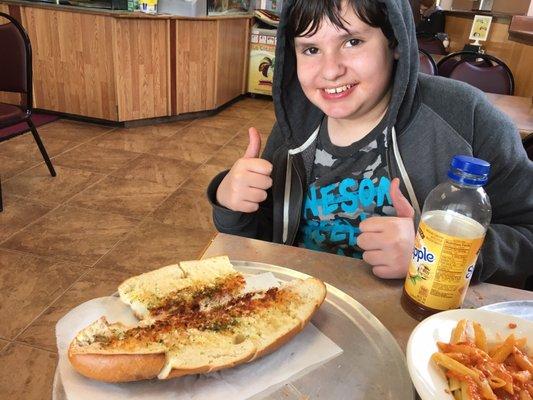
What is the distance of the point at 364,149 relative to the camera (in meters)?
1.25

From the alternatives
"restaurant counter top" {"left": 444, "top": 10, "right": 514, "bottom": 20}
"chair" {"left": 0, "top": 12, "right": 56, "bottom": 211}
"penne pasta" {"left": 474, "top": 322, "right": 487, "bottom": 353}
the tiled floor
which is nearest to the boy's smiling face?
"penne pasta" {"left": 474, "top": 322, "right": 487, "bottom": 353}

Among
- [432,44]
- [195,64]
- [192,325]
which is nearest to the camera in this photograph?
[192,325]

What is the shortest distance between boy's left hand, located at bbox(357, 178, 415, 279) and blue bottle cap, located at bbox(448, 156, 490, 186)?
187 millimetres

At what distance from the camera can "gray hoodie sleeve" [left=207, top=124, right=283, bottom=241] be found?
113 cm

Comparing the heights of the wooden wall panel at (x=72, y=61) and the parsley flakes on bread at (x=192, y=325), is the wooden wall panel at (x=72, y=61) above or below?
below

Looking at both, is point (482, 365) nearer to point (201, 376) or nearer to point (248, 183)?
point (201, 376)

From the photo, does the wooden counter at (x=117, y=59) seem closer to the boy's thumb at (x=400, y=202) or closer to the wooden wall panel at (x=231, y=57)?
the wooden wall panel at (x=231, y=57)

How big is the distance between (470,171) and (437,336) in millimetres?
258

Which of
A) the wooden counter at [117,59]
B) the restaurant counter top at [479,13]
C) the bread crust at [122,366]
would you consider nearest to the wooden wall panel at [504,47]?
the restaurant counter top at [479,13]

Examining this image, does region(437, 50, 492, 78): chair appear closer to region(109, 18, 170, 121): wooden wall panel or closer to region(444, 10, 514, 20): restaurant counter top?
region(444, 10, 514, 20): restaurant counter top

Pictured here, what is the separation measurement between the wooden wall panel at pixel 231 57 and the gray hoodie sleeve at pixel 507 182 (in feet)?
14.3

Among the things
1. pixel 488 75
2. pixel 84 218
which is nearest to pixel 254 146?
pixel 84 218

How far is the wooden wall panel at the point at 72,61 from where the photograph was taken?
4.32 meters

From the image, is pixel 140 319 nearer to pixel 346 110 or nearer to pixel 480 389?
pixel 480 389
